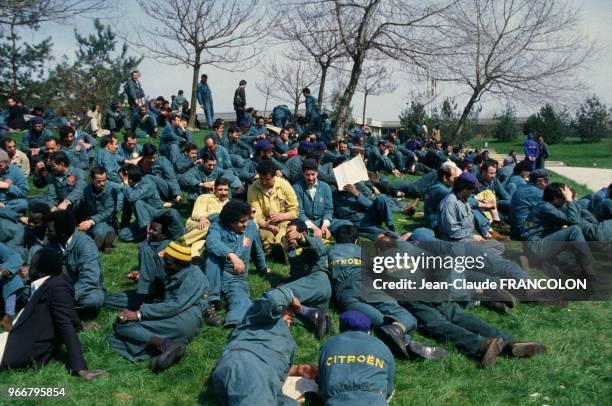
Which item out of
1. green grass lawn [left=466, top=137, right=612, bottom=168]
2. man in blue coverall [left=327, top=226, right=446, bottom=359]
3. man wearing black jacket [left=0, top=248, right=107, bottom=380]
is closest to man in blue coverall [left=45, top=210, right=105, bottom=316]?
man wearing black jacket [left=0, top=248, right=107, bottom=380]

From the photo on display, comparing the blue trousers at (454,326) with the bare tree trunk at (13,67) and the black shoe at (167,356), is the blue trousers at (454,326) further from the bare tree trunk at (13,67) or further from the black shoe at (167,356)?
the bare tree trunk at (13,67)

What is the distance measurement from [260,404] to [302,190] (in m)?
5.09

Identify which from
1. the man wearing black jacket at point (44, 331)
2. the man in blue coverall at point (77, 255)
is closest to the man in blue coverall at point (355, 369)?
the man wearing black jacket at point (44, 331)

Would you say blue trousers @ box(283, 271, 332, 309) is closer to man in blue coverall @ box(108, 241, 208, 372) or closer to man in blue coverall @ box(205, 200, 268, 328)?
man in blue coverall @ box(205, 200, 268, 328)

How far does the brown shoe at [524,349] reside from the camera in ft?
19.0

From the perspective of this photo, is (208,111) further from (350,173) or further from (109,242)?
(109,242)

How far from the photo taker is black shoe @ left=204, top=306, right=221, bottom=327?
20.9 feet

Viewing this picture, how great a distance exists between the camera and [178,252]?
598 centimetres

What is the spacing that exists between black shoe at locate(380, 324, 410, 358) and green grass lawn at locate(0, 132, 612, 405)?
12 centimetres

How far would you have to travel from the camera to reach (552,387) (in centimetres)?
529

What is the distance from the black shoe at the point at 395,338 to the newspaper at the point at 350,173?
4.40m

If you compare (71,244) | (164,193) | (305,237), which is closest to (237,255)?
(305,237)

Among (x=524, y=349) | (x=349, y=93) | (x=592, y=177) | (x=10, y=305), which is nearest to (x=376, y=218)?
(x=524, y=349)

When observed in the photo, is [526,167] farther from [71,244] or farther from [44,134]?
[44,134]
